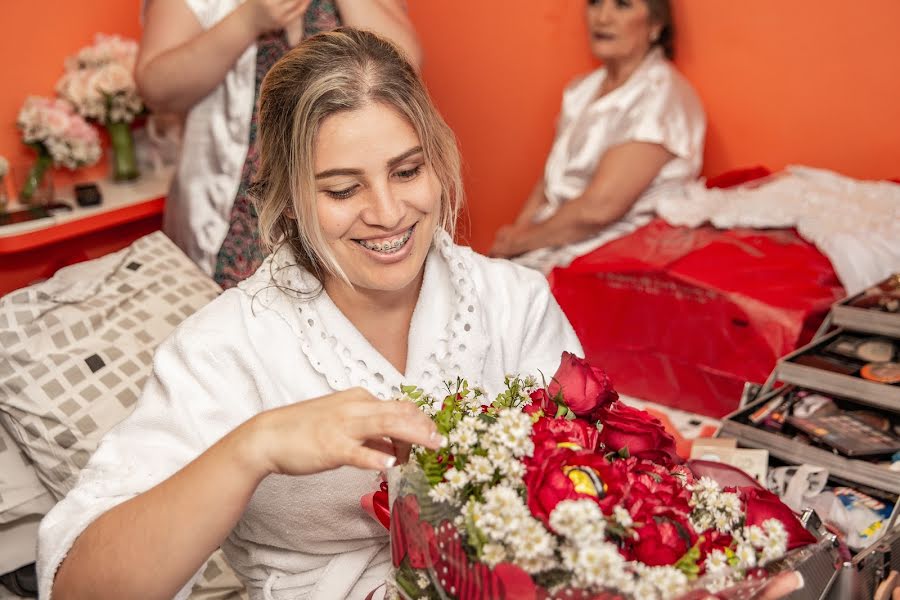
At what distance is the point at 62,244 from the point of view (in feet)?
8.57

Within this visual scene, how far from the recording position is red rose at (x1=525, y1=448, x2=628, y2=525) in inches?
28.0

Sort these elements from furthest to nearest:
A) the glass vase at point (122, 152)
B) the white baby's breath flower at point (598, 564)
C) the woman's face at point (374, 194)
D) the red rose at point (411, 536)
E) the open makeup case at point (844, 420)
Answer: the glass vase at point (122, 152) → the open makeup case at point (844, 420) → the woman's face at point (374, 194) → the red rose at point (411, 536) → the white baby's breath flower at point (598, 564)

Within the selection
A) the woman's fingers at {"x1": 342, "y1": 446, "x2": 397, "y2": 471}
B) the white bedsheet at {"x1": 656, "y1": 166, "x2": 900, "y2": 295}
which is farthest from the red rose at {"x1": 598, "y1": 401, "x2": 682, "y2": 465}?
the white bedsheet at {"x1": 656, "y1": 166, "x2": 900, "y2": 295}

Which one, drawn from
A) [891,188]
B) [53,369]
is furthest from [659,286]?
[53,369]

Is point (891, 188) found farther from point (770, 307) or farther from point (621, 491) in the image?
point (621, 491)

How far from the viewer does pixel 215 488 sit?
89 cm

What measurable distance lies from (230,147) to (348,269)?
0.92 m

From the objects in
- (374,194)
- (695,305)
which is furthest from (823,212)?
(374,194)

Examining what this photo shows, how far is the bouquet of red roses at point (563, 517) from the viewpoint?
2.27ft

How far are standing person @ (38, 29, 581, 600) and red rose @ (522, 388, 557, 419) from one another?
352 mm

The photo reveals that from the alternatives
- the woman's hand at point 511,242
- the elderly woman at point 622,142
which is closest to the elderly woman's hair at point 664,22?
the elderly woman at point 622,142

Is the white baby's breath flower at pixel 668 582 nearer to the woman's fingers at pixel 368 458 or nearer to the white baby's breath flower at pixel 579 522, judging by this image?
the white baby's breath flower at pixel 579 522

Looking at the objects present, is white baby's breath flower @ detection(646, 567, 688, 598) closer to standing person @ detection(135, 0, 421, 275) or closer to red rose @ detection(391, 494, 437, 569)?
red rose @ detection(391, 494, 437, 569)

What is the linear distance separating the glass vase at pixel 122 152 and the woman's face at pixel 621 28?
1.50 metres
